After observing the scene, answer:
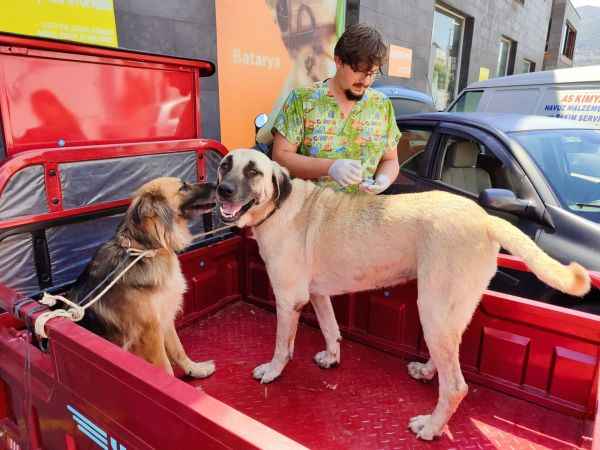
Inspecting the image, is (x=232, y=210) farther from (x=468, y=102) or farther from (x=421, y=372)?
(x=468, y=102)

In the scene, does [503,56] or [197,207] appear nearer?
[197,207]

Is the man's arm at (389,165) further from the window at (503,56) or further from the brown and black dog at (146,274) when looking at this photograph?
the window at (503,56)

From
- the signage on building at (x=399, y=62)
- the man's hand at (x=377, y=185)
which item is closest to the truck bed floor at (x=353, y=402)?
the man's hand at (x=377, y=185)

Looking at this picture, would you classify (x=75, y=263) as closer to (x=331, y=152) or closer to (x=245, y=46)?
(x=331, y=152)

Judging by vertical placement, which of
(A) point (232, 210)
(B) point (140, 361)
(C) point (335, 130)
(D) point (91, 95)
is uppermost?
(D) point (91, 95)

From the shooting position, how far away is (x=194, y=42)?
222 inches

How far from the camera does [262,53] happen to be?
6.70 meters

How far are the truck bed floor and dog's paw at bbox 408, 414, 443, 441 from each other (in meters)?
0.03

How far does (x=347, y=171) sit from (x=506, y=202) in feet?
4.47

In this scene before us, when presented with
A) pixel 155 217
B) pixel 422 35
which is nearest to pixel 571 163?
pixel 155 217

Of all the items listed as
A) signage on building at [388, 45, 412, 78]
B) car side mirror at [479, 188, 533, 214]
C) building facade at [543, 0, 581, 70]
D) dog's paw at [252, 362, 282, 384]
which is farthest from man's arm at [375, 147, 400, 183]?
building facade at [543, 0, 581, 70]

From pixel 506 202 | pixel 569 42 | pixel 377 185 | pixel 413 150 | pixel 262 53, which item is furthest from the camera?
pixel 569 42

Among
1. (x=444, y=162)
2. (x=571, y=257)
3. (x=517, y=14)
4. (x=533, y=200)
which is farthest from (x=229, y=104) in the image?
(x=517, y=14)

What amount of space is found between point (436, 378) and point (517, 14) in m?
18.5
